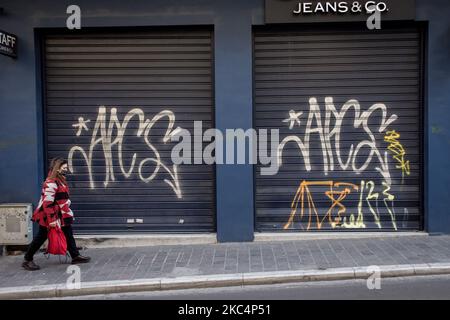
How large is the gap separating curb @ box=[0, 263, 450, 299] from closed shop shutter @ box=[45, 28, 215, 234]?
2748 mm

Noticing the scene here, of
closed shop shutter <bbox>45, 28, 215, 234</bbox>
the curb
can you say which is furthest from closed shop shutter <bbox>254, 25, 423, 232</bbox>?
the curb

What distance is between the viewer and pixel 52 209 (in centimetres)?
881

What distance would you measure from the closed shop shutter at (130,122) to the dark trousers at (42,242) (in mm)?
1661

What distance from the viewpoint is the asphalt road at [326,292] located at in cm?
727

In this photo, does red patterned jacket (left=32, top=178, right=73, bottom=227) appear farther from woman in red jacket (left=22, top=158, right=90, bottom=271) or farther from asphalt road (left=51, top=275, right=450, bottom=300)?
asphalt road (left=51, top=275, right=450, bottom=300)

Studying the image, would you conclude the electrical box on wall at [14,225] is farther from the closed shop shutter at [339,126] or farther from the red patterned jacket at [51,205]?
the closed shop shutter at [339,126]

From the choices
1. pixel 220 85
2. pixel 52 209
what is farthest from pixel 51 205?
pixel 220 85

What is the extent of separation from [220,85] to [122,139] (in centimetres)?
215

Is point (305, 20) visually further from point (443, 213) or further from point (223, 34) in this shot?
point (443, 213)

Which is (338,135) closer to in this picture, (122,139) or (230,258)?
(230,258)

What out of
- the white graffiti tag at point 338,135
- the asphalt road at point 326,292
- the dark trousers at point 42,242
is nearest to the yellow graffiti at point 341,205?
the white graffiti tag at point 338,135

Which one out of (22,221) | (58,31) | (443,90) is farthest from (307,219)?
(58,31)

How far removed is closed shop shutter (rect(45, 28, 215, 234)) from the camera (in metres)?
10.7

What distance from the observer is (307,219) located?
10672mm
